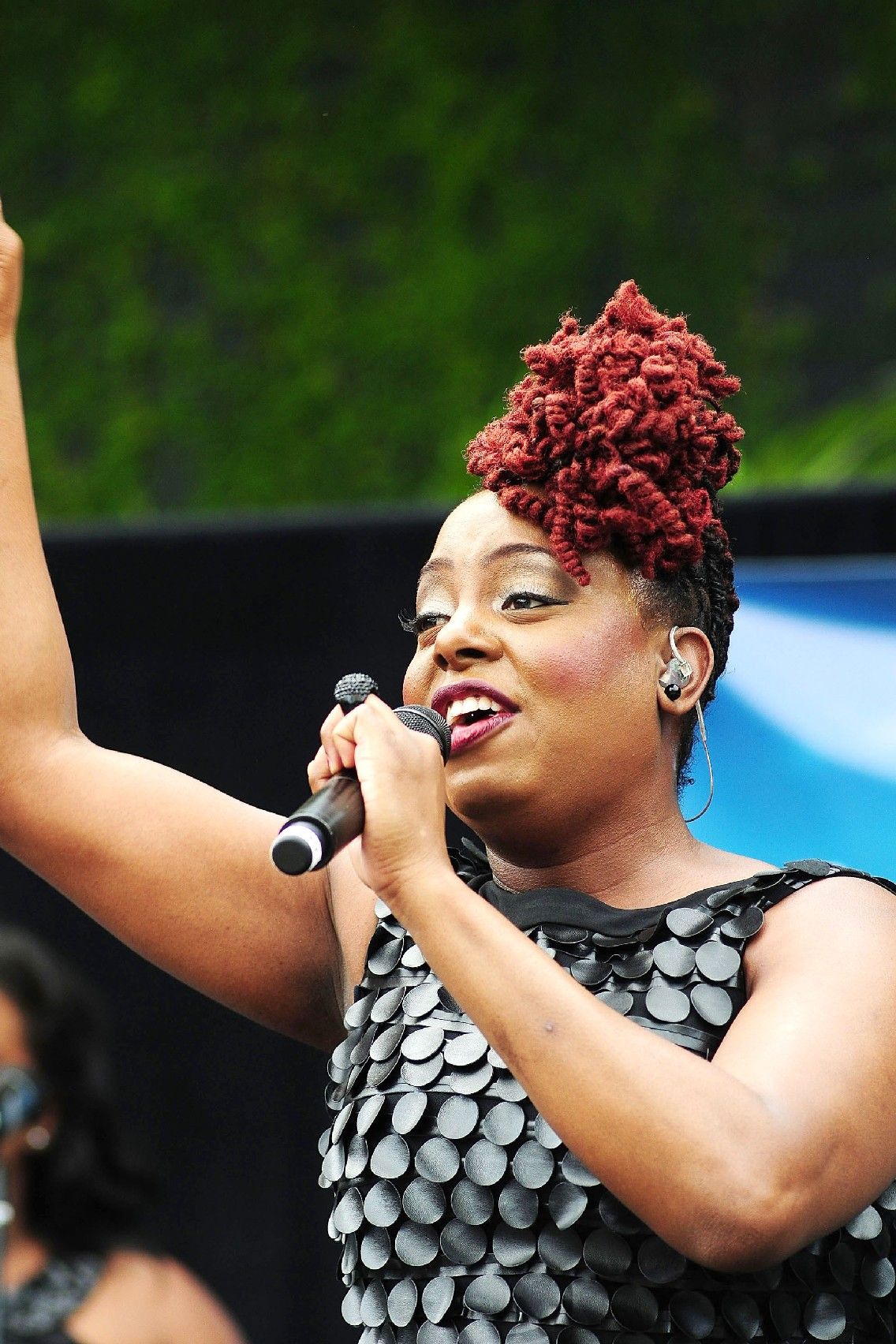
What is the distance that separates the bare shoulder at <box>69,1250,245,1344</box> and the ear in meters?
1.48

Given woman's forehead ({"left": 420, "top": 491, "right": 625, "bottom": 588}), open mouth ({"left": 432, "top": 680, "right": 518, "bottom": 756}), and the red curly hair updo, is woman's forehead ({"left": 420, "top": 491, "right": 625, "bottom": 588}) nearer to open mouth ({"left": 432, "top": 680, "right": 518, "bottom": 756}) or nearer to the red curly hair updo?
the red curly hair updo

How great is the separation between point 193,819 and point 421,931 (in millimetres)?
482

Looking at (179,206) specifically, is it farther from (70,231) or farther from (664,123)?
(664,123)

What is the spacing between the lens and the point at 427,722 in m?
1.59

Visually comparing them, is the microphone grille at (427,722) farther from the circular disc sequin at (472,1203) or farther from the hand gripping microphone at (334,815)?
the circular disc sequin at (472,1203)

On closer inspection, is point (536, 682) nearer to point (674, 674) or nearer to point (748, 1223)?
point (674, 674)

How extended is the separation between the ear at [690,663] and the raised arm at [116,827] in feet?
1.31

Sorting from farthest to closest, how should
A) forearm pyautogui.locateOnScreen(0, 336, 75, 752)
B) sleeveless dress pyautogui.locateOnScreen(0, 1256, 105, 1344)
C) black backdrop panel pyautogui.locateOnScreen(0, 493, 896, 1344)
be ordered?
black backdrop panel pyautogui.locateOnScreen(0, 493, 896, 1344) < sleeveless dress pyautogui.locateOnScreen(0, 1256, 105, 1344) < forearm pyautogui.locateOnScreen(0, 336, 75, 752)

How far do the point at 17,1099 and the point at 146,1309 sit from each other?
44 cm

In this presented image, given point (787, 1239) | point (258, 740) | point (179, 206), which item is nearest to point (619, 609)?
point (787, 1239)

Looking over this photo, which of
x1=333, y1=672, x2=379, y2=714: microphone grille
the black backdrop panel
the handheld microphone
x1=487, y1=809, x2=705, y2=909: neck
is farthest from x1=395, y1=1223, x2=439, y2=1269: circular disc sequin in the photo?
the black backdrop panel

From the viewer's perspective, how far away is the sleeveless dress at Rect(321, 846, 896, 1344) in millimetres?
1499

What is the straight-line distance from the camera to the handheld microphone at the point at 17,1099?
2482 millimetres

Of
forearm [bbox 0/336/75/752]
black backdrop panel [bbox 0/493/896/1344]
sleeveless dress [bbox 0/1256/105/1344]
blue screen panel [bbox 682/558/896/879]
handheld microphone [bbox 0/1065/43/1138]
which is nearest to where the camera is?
forearm [bbox 0/336/75/752]
